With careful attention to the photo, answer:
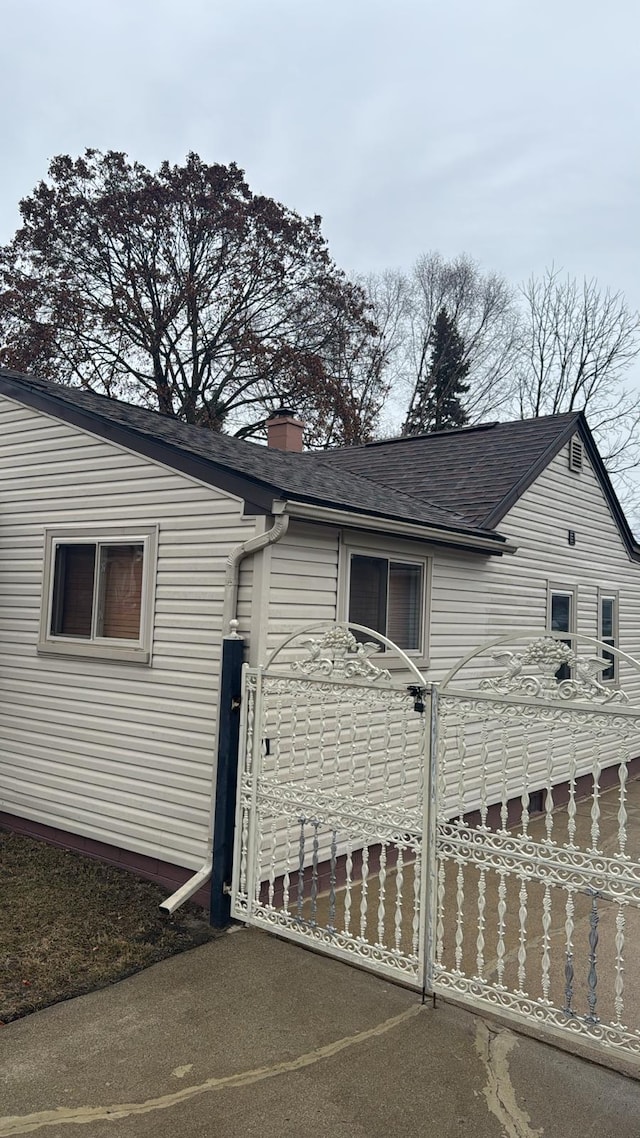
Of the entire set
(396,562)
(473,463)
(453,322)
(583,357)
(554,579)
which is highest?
(453,322)

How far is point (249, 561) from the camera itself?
5277mm

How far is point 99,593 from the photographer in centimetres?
620

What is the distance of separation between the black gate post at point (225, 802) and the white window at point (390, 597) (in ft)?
4.81

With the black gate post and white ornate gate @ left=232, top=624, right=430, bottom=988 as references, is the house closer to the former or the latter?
the black gate post

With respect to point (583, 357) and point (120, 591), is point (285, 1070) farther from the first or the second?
point (583, 357)

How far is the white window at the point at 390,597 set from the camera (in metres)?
6.22

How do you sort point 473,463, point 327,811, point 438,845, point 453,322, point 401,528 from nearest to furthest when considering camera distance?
point 438,845 → point 327,811 → point 401,528 → point 473,463 → point 453,322

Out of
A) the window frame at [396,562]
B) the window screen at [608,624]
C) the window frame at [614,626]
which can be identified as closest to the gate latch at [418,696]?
the window frame at [396,562]

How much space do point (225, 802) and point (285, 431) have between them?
6552 millimetres

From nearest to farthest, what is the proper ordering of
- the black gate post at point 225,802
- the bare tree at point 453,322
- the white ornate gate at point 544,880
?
the white ornate gate at point 544,880, the black gate post at point 225,802, the bare tree at point 453,322

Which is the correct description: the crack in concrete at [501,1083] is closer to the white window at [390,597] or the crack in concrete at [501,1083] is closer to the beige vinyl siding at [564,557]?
the white window at [390,597]

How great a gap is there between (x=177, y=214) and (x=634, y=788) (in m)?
19.0

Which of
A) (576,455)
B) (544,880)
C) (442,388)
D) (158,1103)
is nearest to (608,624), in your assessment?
(576,455)

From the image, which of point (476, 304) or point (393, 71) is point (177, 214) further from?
point (476, 304)
